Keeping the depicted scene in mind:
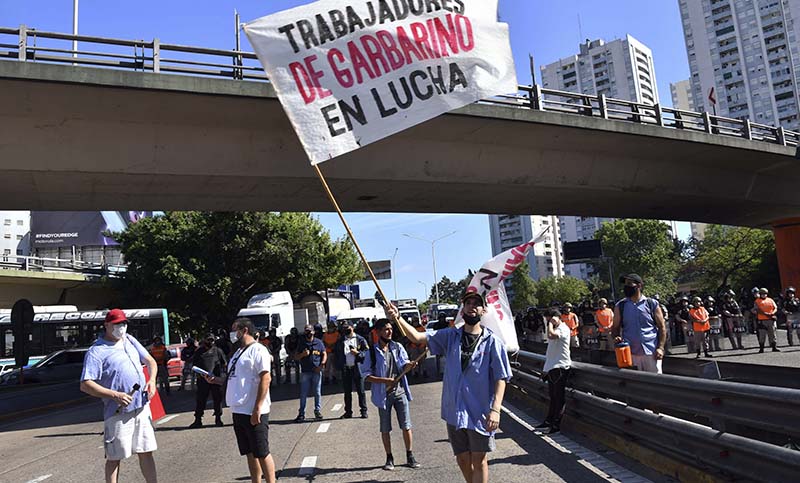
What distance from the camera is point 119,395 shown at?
Result: 5617 mm

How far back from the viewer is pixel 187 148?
1460cm

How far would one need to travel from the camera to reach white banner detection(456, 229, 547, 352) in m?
6.18

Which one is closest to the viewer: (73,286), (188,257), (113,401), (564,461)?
(113,401)

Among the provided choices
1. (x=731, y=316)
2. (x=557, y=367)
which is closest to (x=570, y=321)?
(x=731, y=316)

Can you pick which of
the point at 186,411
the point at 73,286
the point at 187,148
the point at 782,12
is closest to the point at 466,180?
the point at 187,148

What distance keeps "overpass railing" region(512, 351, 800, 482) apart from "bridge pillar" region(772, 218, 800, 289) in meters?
25.6

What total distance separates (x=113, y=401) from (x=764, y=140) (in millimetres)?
24259

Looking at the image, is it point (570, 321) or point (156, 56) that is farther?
point (570, 321)

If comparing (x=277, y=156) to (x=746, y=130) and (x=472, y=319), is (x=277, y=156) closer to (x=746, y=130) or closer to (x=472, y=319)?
(x=472, y=319)

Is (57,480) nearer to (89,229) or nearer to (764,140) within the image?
(764,140)

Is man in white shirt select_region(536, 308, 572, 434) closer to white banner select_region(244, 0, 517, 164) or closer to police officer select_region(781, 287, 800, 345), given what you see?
white banner select_region(244, 0, 517, 164)

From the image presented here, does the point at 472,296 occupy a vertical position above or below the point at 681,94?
below

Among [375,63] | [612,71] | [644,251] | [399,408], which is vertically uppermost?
[612,71]

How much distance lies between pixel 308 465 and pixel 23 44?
10386mm
